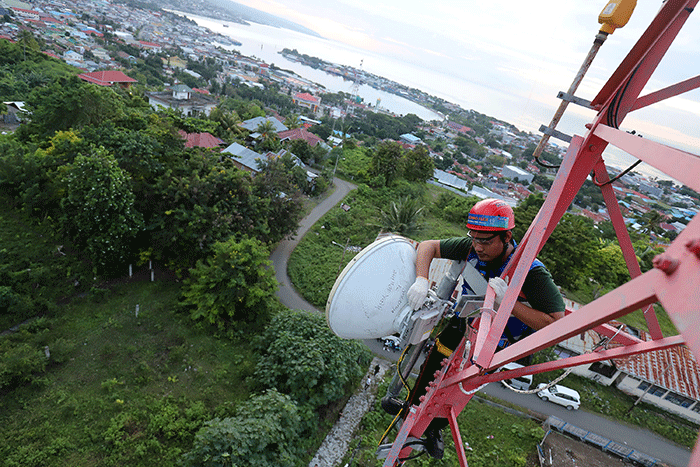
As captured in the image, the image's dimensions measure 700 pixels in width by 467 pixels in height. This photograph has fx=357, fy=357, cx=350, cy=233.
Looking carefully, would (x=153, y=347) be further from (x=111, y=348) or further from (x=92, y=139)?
(x=92, y=139)

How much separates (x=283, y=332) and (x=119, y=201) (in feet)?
22.7

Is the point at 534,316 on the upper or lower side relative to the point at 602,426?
upper

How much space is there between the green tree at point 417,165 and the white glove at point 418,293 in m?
27.7

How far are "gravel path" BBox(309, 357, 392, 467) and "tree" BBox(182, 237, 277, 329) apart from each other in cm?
401

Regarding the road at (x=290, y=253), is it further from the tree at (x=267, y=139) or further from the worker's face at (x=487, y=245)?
the worker's face at (x=487, y=245)

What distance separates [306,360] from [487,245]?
296 inches

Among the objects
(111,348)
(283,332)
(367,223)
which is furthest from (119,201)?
(367,223)

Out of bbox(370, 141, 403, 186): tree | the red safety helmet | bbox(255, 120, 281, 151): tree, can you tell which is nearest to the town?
bbox(255, 120, 281, 151): tree

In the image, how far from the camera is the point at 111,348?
10312 mm

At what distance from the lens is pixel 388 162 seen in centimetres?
2884

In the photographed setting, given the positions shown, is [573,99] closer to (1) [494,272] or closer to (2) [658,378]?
(1) [494,272]

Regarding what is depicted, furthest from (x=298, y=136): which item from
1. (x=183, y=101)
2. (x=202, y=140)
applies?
(x=183, y=101)

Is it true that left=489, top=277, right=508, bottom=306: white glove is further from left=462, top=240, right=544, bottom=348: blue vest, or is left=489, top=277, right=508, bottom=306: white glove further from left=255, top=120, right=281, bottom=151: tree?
left=255, top=120, right=281, bottom=151: tree

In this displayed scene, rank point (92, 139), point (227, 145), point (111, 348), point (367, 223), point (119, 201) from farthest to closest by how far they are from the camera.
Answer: point (227, 145)
point (367, 223)
point (92, 139)
point (119, 201)
point (111, 348)
